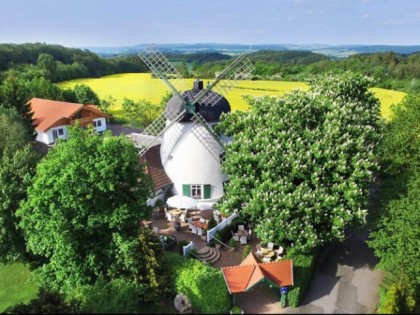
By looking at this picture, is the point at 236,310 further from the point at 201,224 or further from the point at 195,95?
the point at 195,95

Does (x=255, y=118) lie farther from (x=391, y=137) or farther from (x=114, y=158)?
(x=391, y=137)

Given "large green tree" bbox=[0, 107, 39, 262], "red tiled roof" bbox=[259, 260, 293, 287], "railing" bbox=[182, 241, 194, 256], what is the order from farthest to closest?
"railing" bbox=[182, 241, 194, 256] < "large green tree" bbox=[0, 107, 39, 262] < "red tiled roof" bbox=[259, 260, 293, 287]

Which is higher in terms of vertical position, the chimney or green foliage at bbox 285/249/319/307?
the chimney

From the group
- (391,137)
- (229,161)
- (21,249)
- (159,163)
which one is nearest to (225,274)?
(229,161)

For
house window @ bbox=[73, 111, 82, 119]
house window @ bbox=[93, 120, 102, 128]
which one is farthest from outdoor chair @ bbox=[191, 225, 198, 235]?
house window @ bbox=[93, 120, 102, 128]

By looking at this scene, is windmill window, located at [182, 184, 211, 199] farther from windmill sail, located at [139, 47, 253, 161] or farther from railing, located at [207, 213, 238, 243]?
railing, located at [207, 213, 238, 243]

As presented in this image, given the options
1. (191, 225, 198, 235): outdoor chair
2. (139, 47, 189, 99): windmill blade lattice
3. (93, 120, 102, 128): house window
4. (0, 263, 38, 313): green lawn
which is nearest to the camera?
(0, 263, 38, 313): green lawn
